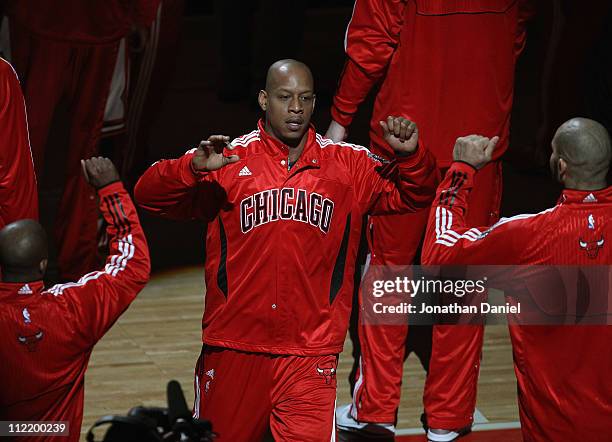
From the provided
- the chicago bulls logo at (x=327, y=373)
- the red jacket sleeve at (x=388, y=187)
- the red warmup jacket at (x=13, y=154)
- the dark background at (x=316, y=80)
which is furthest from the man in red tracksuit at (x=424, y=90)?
the dark background at (x=316, y=80)

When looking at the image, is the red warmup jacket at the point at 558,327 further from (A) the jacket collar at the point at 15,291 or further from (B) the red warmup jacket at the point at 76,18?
(B) the red warmup jacket at the point at 76,18

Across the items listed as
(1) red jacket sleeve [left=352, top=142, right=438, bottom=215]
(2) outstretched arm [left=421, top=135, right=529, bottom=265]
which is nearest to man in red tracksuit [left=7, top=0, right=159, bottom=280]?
(1) red jacket sleeve [left=352, top=142, right=438, bottom=215]

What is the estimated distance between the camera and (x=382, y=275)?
5.93 m

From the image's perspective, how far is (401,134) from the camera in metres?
4.59

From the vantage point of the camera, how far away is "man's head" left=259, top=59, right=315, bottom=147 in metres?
4.80

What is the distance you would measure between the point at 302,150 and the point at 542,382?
46.2 inches

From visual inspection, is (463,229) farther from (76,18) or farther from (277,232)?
(76,18)

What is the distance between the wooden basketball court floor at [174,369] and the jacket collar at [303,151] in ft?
5.27

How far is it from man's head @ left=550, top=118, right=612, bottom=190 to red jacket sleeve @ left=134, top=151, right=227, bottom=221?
46.7 inches

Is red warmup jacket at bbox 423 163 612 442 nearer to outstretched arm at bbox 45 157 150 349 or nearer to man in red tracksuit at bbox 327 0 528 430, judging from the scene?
outstretched arm at bbox 45 157 150 349

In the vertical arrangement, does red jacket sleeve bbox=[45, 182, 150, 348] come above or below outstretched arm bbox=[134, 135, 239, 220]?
below

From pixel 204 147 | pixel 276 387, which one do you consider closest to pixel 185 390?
pixel 276 387

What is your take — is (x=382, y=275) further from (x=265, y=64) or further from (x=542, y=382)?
(x=265, y=64)

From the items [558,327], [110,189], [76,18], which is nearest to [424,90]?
[558,327]
